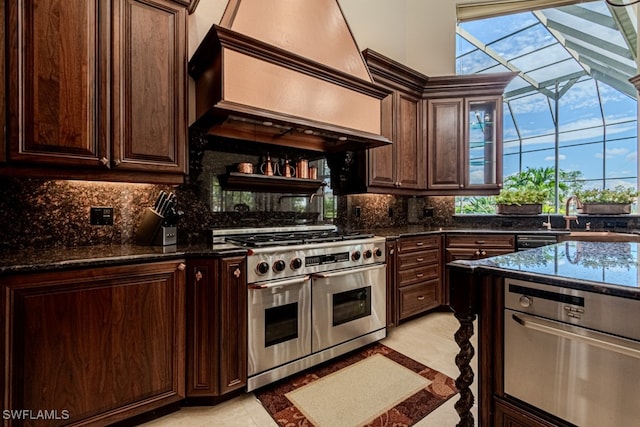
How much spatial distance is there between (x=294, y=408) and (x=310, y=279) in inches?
31.2

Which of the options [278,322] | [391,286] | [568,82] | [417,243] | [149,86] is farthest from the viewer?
[568,82]

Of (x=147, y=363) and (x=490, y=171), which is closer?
Answer: (x=147, y=363)

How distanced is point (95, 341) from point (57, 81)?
1.40 m

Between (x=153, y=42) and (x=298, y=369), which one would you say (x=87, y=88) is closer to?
(x=153, y=42)

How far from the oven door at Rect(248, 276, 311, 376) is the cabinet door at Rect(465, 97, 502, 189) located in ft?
9.03

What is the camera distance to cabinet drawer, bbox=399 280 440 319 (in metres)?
2.98

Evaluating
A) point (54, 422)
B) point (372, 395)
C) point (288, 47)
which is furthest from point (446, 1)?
point (54, 422)

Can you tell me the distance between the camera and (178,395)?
176 centimetres

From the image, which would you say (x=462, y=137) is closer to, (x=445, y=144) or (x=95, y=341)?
(x=445, y=144)

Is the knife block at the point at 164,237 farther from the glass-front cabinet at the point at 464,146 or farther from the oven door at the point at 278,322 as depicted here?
the glass-front cabinet at the point at 464,146

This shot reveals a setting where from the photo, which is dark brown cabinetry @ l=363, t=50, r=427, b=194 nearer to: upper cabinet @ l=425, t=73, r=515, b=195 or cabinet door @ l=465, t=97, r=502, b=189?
upper cabinet @ l=425, t=73, r=515, b=195

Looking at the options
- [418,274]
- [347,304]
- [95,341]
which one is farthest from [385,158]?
[95,341]

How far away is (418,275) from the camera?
3145 millimetres

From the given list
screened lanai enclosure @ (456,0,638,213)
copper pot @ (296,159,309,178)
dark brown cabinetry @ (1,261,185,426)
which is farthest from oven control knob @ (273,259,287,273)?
screened lanai enclosure @ (456,0,638,213)
